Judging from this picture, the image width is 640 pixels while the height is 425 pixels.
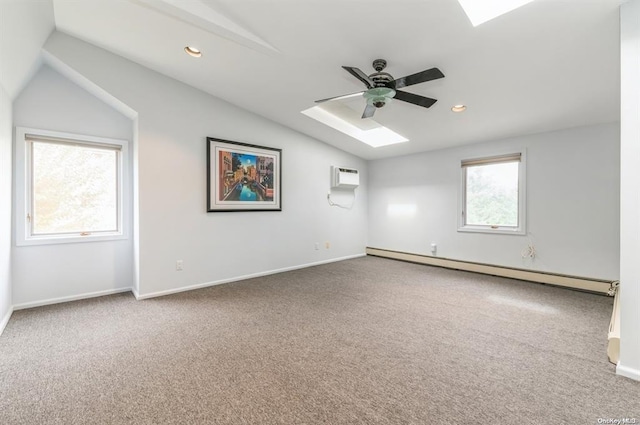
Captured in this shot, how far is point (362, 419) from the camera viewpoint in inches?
58.6

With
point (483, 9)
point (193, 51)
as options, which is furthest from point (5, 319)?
point (483, 9)

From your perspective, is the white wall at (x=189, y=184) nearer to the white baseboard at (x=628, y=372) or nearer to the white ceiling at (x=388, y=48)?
the white ceiling at (x=388, y=48)

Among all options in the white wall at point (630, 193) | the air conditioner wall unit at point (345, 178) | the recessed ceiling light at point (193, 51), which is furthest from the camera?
the air conditioner wall unit at point (345, 178)

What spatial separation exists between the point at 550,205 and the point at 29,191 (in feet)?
22.1

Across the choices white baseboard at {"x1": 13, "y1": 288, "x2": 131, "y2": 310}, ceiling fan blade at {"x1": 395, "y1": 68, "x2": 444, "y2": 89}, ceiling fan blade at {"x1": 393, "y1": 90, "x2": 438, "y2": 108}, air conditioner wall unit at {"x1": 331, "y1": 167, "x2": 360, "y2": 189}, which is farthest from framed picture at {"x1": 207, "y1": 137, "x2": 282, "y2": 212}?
ceiling fan blade at {"x1": 395, "y1": 68, "x2": 444, "y2": 89}

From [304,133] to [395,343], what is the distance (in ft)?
12.8

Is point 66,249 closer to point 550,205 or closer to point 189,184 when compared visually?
point 189,184

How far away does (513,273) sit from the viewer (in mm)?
4301

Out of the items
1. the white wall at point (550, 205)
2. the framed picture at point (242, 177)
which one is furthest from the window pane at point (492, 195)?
the framed picture at point (242, 177)

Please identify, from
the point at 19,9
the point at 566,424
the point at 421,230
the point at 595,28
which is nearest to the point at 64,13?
the point at 19,9

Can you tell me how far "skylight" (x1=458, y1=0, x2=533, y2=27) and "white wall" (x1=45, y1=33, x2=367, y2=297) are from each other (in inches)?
126

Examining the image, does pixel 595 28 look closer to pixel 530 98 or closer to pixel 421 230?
pixel 530 98

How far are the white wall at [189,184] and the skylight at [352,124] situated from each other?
0.65 metres

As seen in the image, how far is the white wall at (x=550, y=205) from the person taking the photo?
11.7ft
